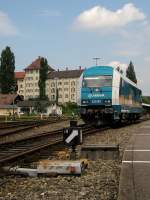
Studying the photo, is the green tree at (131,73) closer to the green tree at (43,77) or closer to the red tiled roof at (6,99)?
the green tree at (43,77)

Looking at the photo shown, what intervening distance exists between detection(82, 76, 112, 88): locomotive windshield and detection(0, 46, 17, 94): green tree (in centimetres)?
9236

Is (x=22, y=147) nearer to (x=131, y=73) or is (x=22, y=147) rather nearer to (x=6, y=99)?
(x=6, y=99)

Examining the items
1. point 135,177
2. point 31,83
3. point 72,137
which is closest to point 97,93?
point 72,137

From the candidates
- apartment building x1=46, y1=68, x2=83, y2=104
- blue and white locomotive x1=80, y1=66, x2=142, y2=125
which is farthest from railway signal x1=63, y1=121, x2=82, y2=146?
apartment building x1=46, y1=68, x2=83, y2=104

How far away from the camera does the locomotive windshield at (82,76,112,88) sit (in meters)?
26.0

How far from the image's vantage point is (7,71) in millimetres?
117750

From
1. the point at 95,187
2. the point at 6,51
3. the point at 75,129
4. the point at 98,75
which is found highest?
the point at 6,51

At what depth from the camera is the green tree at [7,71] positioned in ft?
385

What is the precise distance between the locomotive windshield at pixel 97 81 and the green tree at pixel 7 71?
92356mm

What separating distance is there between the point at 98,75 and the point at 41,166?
58.6ft

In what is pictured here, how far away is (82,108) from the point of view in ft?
86.0

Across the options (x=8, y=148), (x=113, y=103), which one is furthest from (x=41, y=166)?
(x=113, y=103)

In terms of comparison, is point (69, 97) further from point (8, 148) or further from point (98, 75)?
point (8, 148)

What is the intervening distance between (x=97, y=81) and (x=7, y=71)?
93.5 meters
